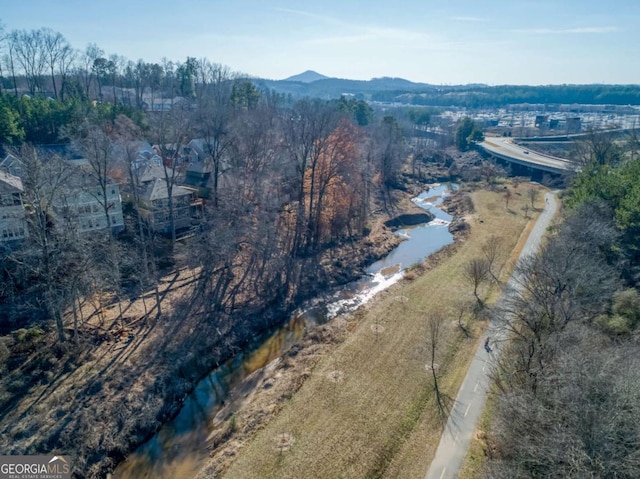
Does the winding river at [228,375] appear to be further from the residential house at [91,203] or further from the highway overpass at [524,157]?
the highway overpass at [524,157]

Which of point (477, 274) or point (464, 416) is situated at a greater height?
point (477, 274)

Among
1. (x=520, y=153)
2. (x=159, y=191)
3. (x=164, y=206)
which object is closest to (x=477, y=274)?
(x=164, y=206)

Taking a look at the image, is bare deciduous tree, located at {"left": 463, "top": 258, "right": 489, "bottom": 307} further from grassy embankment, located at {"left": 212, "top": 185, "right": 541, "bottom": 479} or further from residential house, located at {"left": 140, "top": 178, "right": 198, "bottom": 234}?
residential house, located at {"left": 140, "top": 178, "right": 198, "bottom": 234}

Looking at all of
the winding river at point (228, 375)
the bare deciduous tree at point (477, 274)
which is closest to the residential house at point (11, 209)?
the winding river at point (228, 375)

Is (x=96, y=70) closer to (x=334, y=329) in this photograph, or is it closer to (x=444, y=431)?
(x=334, y=329)

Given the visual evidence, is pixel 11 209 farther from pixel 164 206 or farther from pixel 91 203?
pixel 164 206

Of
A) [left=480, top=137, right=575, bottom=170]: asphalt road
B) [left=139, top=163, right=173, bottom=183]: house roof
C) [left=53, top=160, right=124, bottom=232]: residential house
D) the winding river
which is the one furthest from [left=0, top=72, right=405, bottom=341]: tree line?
[left=480, top=137, right=575, bottom=170]: asphalt road

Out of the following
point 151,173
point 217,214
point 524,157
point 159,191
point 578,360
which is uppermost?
point 524,157
